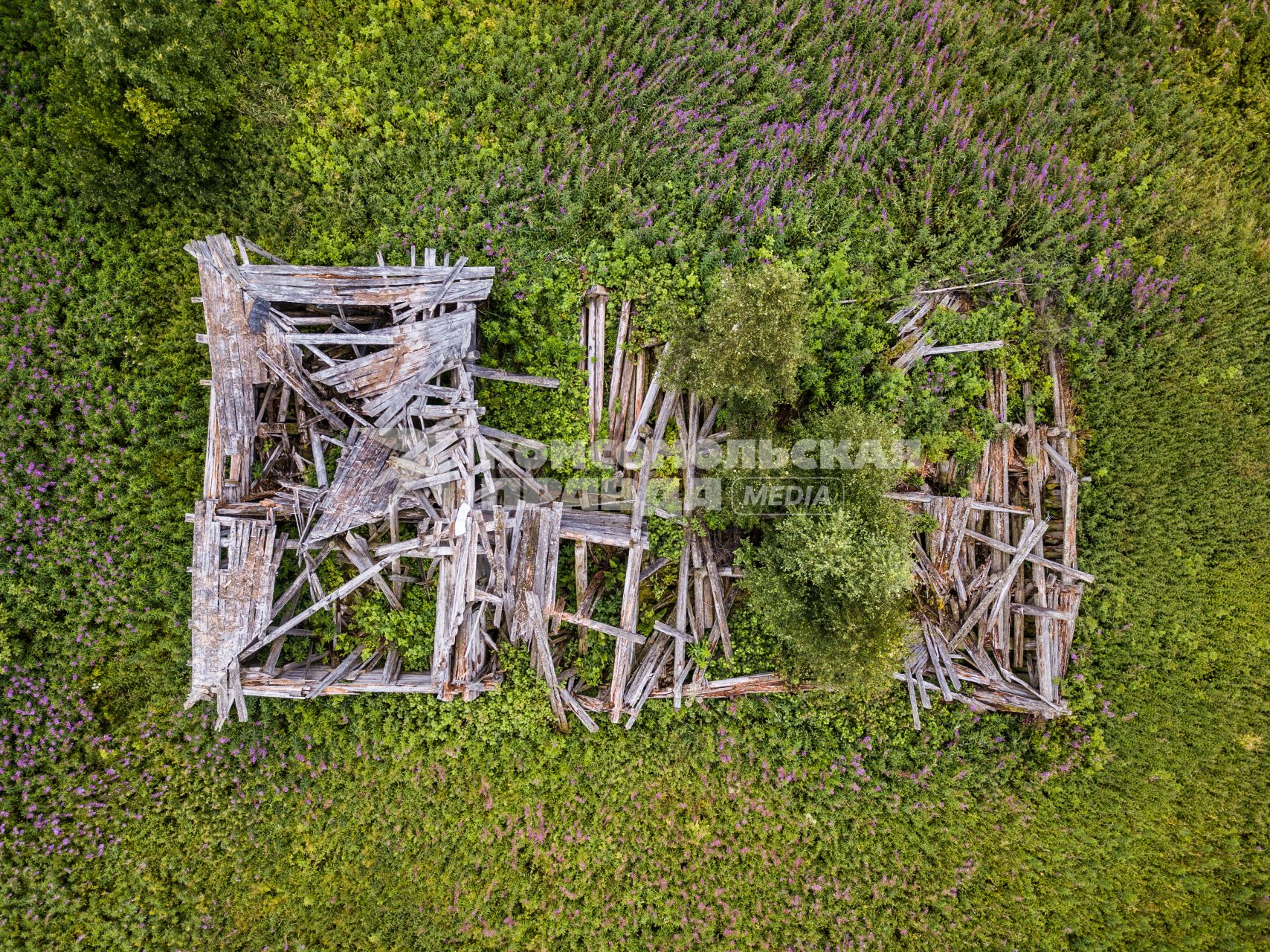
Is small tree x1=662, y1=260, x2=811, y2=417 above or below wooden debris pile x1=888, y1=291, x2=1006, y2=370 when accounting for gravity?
below

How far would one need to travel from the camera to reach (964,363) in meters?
8.16

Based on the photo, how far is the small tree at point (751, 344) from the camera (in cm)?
624

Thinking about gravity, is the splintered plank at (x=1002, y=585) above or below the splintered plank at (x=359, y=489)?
below

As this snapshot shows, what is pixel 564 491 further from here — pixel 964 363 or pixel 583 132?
pixel 964 363

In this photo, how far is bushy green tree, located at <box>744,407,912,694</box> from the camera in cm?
640

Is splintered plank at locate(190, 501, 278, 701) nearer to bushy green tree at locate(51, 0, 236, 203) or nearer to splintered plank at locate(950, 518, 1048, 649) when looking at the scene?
bushy green tree at locate(51, 0, 236, 203)

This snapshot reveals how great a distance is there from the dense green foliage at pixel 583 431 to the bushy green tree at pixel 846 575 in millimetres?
1273

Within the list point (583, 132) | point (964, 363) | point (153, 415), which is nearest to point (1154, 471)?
point (964, 363)

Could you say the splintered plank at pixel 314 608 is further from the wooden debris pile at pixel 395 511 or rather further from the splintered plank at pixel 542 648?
the splintered plank at pixel 542 648

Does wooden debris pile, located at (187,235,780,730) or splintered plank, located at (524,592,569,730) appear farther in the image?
splintered plank, located at (524,592,569,730)

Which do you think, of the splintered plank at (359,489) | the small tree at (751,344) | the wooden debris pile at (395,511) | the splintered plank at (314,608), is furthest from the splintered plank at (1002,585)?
the splintered plank at (359,489)

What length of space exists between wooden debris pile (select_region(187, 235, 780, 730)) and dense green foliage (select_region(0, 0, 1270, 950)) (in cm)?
64

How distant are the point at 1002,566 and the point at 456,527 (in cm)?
765

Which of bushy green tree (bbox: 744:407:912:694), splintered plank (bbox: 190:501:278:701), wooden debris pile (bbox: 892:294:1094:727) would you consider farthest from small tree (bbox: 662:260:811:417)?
splintered plank (bbox: 190:501:278:701)
